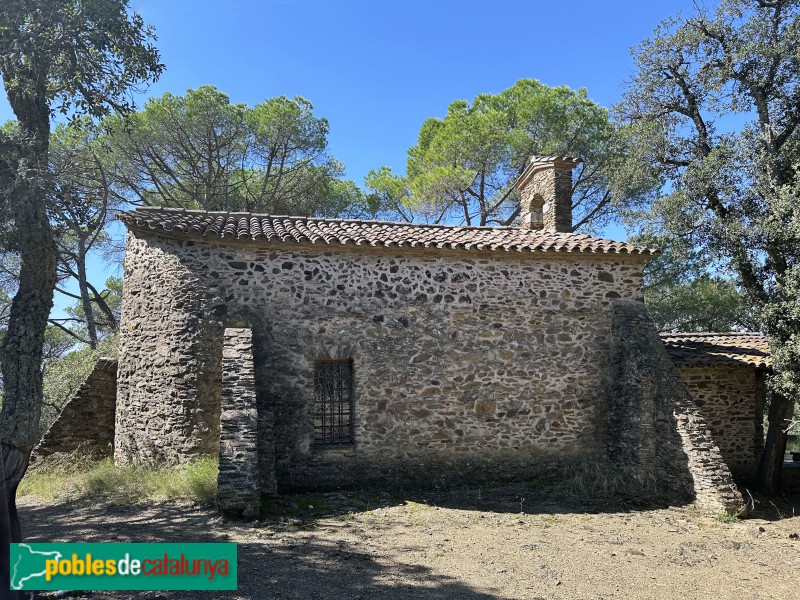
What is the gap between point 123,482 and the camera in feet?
28.1

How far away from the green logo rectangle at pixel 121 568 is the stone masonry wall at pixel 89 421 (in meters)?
5.18

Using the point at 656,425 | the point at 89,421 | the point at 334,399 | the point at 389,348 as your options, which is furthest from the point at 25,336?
the point at 656,425

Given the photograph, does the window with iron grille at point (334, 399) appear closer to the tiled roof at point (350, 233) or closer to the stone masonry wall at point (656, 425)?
the tiled roof at point (350, 233)

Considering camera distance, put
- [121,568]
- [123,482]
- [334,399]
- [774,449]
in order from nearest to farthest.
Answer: [121,568], [123,482], [334,399], [774,449]

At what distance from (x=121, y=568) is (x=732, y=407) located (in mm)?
11857

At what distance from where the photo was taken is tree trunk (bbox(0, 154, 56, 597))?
478 centimetres

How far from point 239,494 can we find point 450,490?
379cm

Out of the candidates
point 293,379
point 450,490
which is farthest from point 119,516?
point 450,490

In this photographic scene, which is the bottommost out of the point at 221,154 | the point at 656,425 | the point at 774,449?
the point at 774,449

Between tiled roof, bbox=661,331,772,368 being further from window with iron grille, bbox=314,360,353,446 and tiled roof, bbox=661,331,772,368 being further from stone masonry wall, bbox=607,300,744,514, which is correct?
window with iron grille, bbox=314,360,353,446

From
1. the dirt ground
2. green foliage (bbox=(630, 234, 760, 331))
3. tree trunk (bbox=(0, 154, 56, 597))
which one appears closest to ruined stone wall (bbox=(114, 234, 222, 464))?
the dirt ground

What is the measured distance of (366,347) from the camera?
9430 millimetres

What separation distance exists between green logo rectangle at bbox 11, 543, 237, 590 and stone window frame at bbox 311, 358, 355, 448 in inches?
153

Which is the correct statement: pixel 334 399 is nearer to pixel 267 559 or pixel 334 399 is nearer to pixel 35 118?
pixel 267 559
